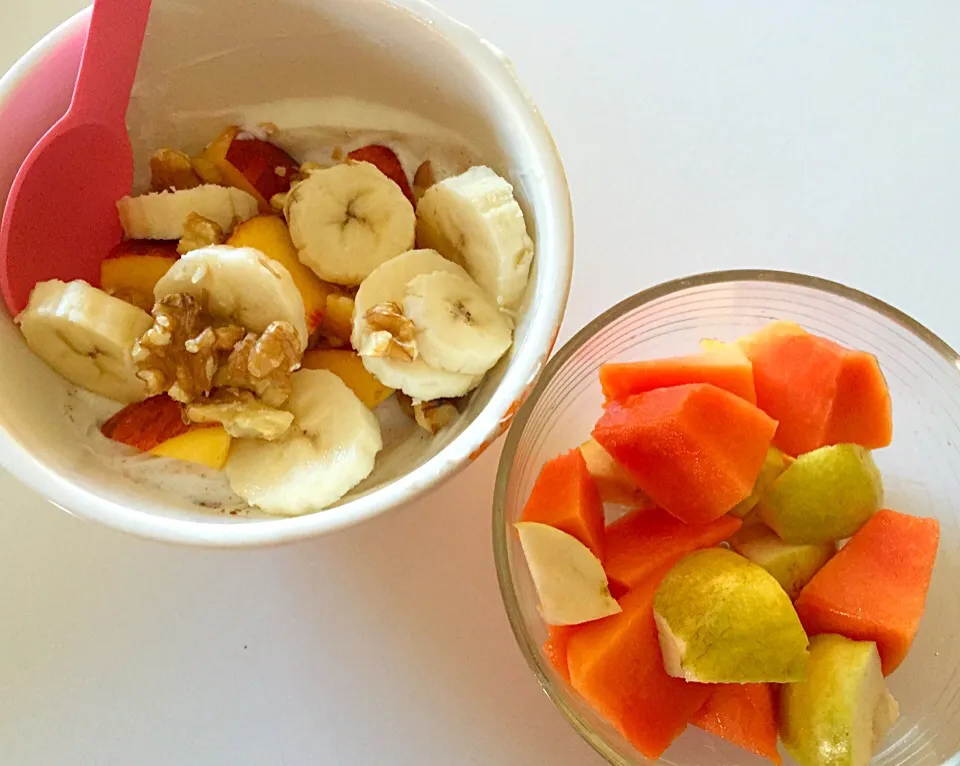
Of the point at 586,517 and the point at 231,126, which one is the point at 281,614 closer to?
the point at 586,517

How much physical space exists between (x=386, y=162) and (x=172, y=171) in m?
0.21

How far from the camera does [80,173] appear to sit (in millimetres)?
765

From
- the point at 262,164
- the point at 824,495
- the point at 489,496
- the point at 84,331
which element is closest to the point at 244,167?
the point at 262,164

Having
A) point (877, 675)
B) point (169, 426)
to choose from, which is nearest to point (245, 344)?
point (169, 426)

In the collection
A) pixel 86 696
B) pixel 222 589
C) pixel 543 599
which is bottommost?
pixel 86 696

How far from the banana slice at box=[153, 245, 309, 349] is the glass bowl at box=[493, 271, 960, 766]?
23 cm

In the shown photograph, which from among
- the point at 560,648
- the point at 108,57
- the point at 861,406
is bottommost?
the point at 560,648

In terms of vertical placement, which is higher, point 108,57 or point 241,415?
point 108,57

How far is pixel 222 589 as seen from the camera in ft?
2.71

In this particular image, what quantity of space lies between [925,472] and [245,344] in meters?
0.66

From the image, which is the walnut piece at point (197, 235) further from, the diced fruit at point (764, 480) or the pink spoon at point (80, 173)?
the diced fruit at point (764, 480)

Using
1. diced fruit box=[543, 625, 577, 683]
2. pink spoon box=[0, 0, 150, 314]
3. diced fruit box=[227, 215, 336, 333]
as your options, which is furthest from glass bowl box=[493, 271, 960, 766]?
pink spoon box=[0, 0, 150, 314]

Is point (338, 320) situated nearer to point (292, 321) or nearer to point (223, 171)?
point (292, 321)

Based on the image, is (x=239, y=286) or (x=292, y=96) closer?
(x=239, y=286)
